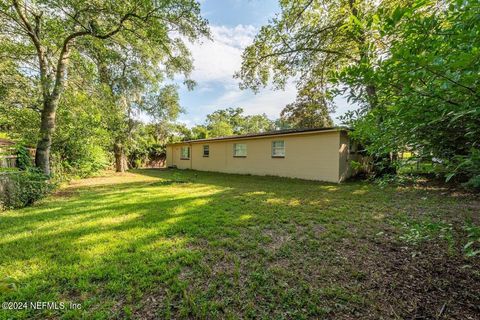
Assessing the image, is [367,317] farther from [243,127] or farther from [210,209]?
[243,127]

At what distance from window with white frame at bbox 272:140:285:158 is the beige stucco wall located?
0.18 meters

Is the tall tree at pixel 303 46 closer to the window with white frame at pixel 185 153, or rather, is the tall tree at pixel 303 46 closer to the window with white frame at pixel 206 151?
the window with white frame at pixel 206 151

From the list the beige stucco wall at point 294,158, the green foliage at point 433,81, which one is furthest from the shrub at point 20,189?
the beige stucco wall at point 294,158

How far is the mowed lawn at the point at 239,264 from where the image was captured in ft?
6.45

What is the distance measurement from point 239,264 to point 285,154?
881 centimetres

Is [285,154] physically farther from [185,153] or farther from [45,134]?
[185,153]

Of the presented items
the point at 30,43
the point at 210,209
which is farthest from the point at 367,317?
the point at 30,43

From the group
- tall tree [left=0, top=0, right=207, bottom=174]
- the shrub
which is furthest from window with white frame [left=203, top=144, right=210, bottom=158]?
the shrub

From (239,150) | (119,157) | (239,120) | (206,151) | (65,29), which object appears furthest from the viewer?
(239,120)

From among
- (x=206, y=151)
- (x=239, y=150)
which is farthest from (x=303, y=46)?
(x=206, y=151)

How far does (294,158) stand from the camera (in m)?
10.6

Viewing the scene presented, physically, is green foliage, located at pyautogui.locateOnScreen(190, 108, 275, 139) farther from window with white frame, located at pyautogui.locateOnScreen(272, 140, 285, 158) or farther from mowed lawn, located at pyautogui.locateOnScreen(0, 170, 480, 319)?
mowed lawn, located at pyautogui.locateOnScreen(0, 170, 480, 319)

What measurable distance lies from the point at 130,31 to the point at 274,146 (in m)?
8.01

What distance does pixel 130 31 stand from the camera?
7.02 metres
